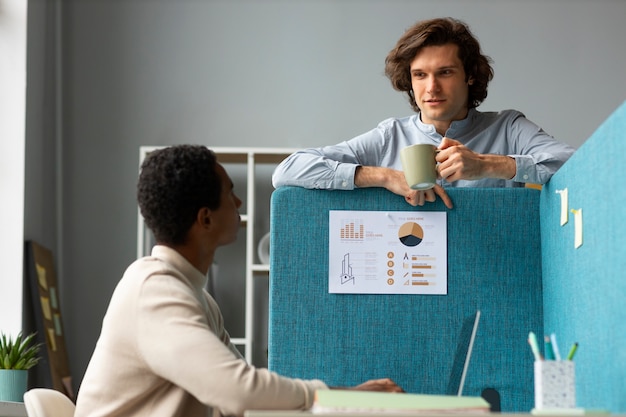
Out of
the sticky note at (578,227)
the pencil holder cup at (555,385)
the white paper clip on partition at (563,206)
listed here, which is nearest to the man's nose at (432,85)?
the white paper clip on partition at (563,206)

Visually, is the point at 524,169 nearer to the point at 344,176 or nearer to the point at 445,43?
the point at 344,176

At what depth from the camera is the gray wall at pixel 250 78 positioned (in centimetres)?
478

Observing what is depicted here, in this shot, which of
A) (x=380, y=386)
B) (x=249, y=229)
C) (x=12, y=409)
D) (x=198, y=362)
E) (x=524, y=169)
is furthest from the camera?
(x=249, y=229)

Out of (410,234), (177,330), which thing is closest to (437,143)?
(410,234)

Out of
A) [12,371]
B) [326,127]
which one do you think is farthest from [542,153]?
[326,127]

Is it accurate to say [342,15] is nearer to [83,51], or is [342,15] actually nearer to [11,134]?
[83,51]

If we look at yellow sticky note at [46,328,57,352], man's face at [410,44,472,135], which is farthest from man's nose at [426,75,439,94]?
yellow sticky note at [46,328,57,352]

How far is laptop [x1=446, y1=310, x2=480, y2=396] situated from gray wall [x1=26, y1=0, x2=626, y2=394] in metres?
2.77

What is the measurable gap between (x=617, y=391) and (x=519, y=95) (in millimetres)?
3483

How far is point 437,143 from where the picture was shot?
2.39 m

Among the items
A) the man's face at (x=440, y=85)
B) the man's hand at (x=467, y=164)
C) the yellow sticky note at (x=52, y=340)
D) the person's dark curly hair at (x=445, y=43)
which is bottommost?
the yellow sticky note at (x=52, y=340)

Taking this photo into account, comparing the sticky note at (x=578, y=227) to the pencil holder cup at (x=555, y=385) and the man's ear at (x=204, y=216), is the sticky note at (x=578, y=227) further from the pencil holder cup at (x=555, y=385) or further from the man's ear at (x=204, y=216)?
the man's ear at (x=204, y=216)

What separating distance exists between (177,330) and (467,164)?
73cm

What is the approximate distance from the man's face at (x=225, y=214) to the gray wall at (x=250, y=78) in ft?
10.1
